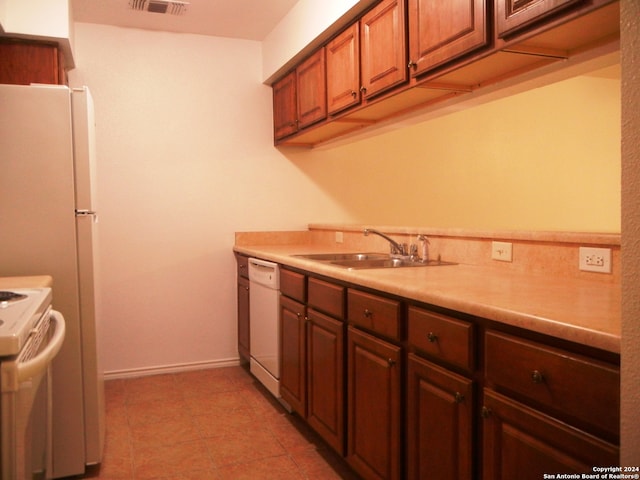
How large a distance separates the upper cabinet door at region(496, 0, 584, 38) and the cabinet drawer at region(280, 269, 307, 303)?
143 cm

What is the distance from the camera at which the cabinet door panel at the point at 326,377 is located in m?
2.26

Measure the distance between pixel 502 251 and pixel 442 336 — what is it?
81 cm

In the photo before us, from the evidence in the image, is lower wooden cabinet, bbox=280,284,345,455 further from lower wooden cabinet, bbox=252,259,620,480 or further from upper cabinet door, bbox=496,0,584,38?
upper cabinet door, bbox=496,0,584,38

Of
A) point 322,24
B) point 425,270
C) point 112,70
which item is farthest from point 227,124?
point 425,270

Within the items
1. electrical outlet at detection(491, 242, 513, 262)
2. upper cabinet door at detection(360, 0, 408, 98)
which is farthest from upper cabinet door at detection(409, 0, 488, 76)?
electrical outlet at detection(491, 242, 513, 262)

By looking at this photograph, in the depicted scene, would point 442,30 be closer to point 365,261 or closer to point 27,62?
point 365,261

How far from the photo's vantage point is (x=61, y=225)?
90.2 inches

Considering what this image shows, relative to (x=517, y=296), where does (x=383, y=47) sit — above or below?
above

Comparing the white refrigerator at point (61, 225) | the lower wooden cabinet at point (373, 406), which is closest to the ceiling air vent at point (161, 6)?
the white refrigerator at point (61, 225)

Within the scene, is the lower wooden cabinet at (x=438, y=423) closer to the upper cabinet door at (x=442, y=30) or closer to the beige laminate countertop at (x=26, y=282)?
the upper cabinet door at (x=442, y=30)

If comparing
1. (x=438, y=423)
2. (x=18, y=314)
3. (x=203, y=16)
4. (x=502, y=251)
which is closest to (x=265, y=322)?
(x=502, y=251)

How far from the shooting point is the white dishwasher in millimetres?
3061

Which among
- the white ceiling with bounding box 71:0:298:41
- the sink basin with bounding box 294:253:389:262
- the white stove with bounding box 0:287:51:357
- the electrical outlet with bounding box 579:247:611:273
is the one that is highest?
the white ceiling with bounding box 71:0:298:41

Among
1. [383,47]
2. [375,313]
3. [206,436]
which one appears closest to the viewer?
[375,313]
